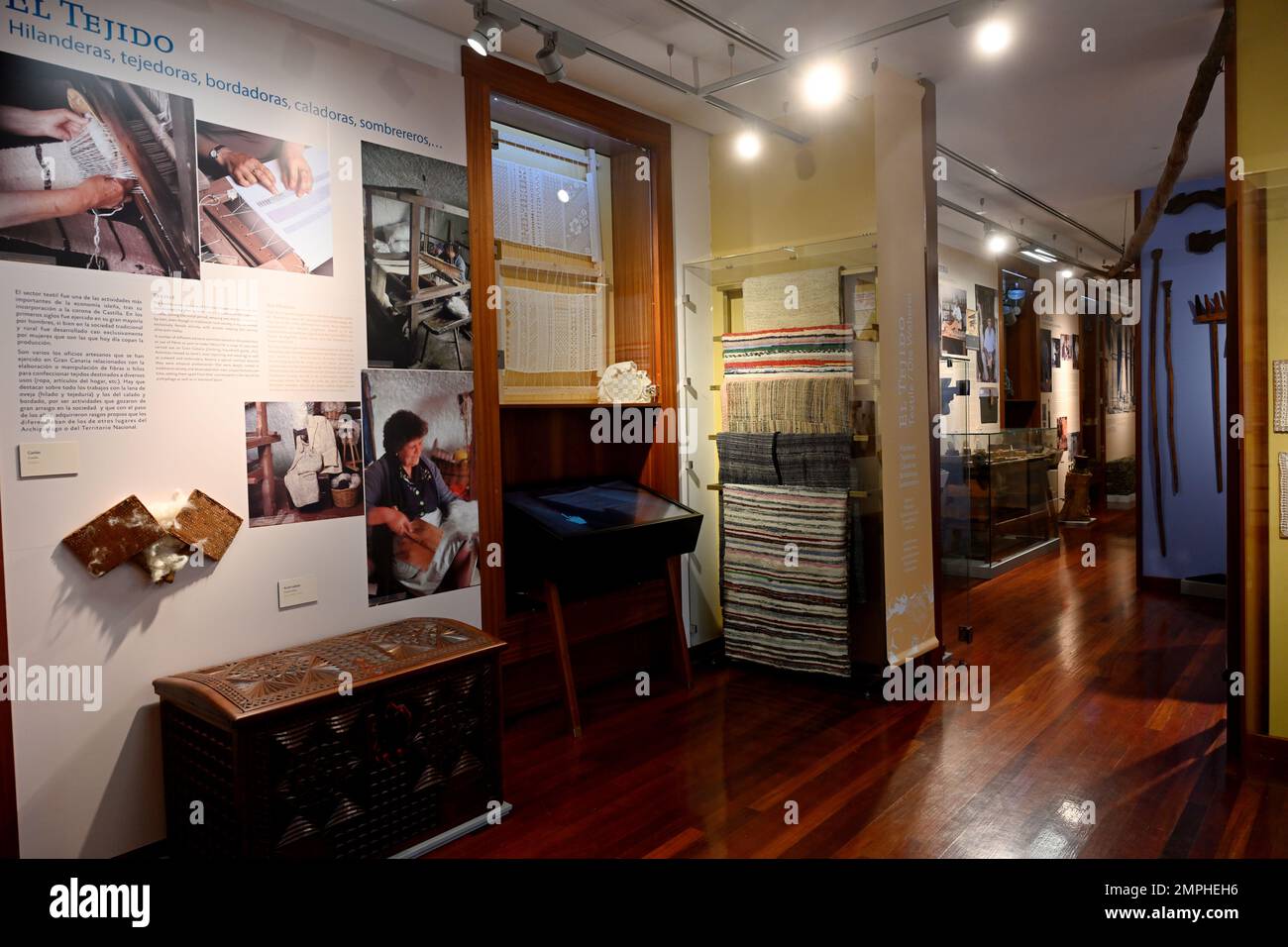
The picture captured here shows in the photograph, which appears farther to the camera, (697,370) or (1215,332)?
(1215,332)

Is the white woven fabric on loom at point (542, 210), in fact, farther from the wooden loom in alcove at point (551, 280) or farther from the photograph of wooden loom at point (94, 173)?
the photograph of wooden loom at point (94, 173)

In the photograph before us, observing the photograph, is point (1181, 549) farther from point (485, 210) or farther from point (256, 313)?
point (256, 313)

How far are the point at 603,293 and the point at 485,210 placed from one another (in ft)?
3.23

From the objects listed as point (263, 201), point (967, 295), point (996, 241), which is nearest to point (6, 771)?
point (263, 201)

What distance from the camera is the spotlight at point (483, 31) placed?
122 inches

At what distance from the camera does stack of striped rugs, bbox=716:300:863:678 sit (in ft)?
14.4

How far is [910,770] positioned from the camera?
3.47 meters

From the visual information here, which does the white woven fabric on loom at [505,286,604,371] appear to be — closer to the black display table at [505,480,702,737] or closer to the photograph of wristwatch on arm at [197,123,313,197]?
the black display table at [505,480,702,737]

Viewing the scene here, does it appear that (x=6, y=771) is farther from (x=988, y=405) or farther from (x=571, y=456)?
(x=988, y=405)

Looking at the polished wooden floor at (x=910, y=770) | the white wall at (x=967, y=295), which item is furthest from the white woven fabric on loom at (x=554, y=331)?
the white wall at (x=967, y=295)

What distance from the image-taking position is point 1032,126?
5.30 m

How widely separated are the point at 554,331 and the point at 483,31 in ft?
5.07

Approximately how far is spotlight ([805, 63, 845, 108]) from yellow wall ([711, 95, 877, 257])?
0.29 meters

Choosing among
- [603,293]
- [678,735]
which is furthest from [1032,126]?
[678,735]
